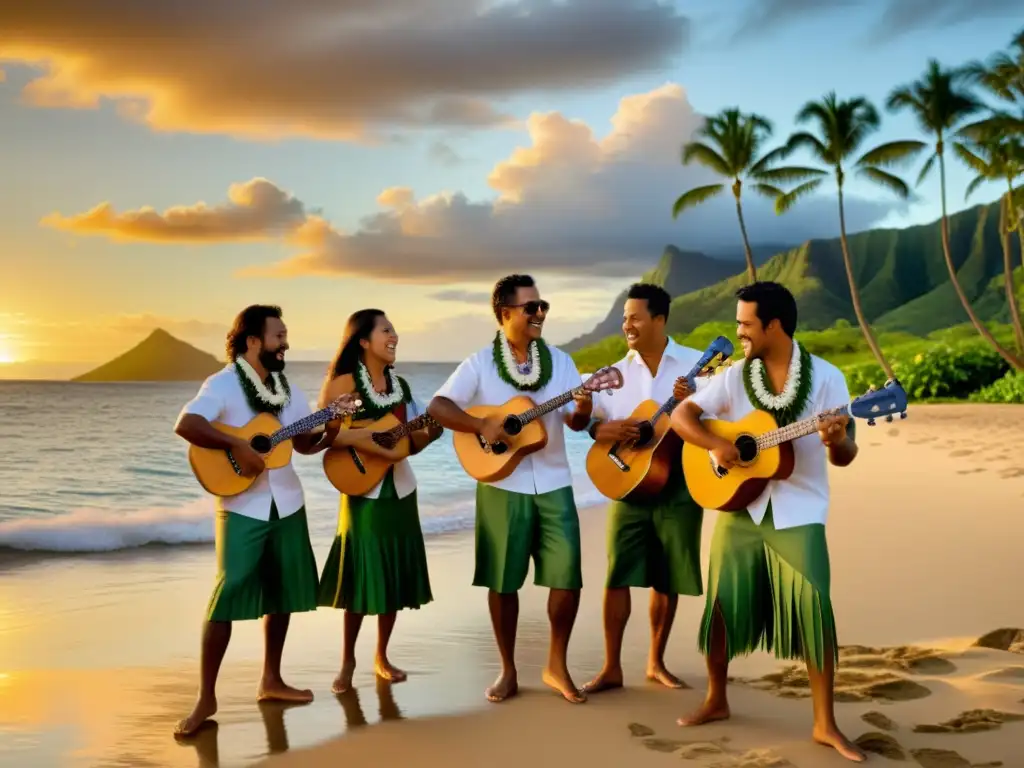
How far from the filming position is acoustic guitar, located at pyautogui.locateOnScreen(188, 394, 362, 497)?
16.6 ft

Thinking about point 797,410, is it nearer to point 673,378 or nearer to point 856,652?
point 673,378

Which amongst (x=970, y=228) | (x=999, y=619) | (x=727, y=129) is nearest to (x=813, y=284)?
(x=970, y=228)

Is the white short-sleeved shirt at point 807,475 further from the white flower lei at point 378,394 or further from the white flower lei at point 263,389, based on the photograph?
the white flower lei at point 263,389

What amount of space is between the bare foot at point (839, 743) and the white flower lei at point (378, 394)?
8.26 feet

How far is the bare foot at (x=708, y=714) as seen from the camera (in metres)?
4.95

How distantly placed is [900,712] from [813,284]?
5268 inches

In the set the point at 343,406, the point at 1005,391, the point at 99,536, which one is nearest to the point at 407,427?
the point at 343,406

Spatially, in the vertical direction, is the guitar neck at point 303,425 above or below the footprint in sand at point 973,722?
above

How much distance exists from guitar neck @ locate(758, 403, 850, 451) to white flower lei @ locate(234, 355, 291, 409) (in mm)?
2184

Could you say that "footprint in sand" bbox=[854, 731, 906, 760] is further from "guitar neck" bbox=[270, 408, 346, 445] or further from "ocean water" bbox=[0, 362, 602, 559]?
"ocean water" bbox=[0, 362, 602, 559]

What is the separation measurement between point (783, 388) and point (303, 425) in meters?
2.16

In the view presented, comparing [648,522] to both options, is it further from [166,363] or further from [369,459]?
[166,363]

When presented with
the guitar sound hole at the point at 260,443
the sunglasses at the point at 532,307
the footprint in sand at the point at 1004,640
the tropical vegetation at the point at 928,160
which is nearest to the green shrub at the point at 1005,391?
the tropical vegetation at the point at 928,160

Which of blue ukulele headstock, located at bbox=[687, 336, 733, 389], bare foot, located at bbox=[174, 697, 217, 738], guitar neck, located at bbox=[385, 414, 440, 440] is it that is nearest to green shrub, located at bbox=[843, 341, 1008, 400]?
blue ukulele headstock, located at bbox=[687, 336, 733, 389]
